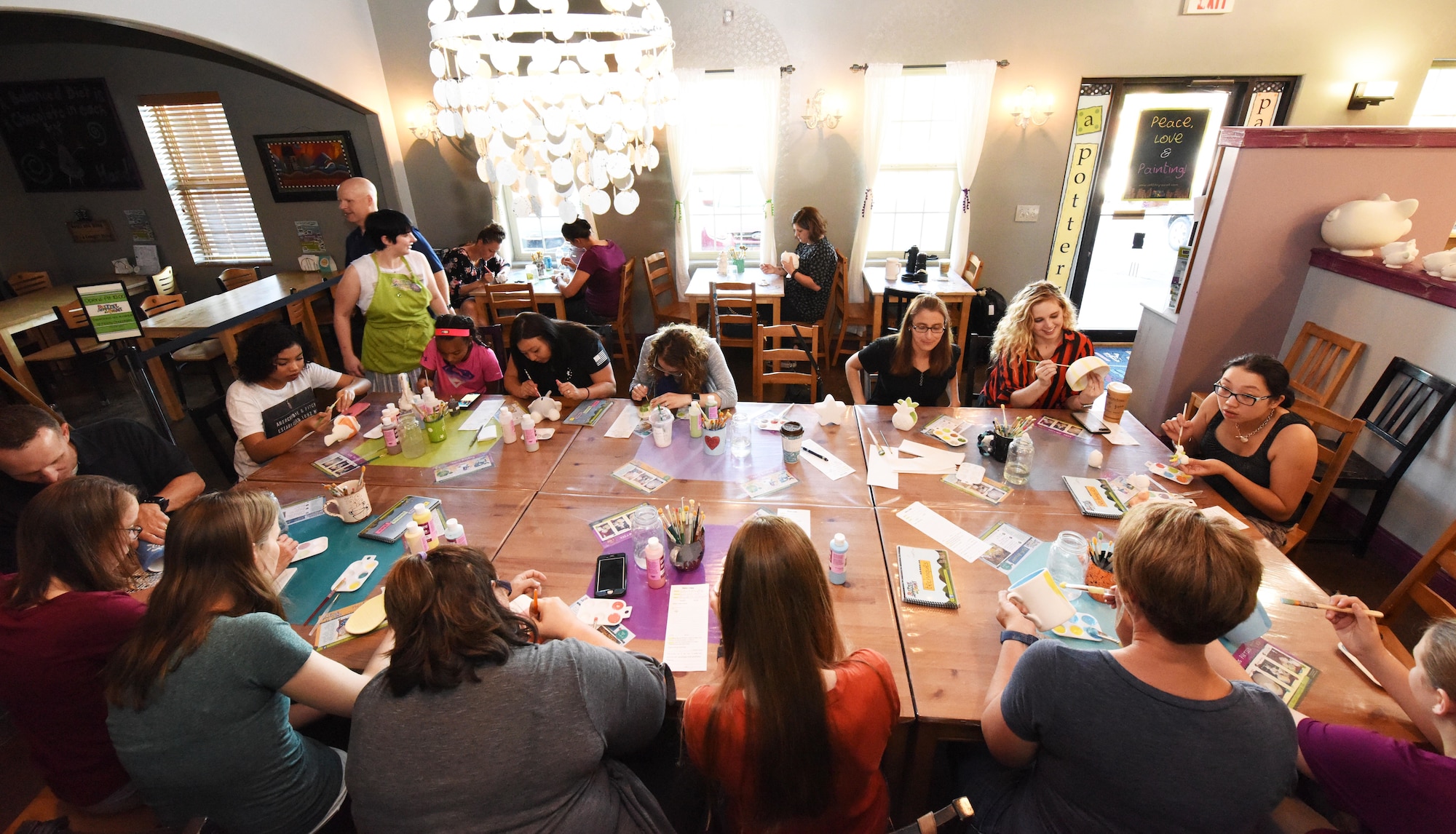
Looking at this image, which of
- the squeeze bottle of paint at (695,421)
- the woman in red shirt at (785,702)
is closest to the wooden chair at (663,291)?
the squeeze bottle of paint at (695,421)

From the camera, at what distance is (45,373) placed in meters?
5.30

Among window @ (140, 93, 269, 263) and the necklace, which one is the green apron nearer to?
the necklace

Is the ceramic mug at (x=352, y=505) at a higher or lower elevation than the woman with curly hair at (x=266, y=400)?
lower

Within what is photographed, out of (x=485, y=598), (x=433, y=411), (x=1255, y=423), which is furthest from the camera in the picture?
(x=433, y=411)

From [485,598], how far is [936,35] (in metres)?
5.78

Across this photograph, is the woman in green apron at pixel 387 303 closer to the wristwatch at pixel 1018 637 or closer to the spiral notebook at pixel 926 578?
the spiral notebook at pixel 926 578

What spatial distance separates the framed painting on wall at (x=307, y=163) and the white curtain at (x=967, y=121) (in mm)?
5580

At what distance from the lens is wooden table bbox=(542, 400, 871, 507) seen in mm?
2344

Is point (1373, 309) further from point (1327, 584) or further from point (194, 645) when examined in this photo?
point (194, 645)

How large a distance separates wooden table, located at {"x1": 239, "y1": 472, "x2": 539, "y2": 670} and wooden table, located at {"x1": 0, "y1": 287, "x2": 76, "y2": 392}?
4155mm

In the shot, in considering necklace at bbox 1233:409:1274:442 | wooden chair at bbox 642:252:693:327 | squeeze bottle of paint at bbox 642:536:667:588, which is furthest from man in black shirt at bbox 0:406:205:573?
necklace at bbox 1233:409:1274:442

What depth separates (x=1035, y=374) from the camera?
3.06 meters

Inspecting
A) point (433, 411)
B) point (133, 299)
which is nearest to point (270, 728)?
point (433, 411)

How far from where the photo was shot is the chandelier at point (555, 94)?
197 centimetres
